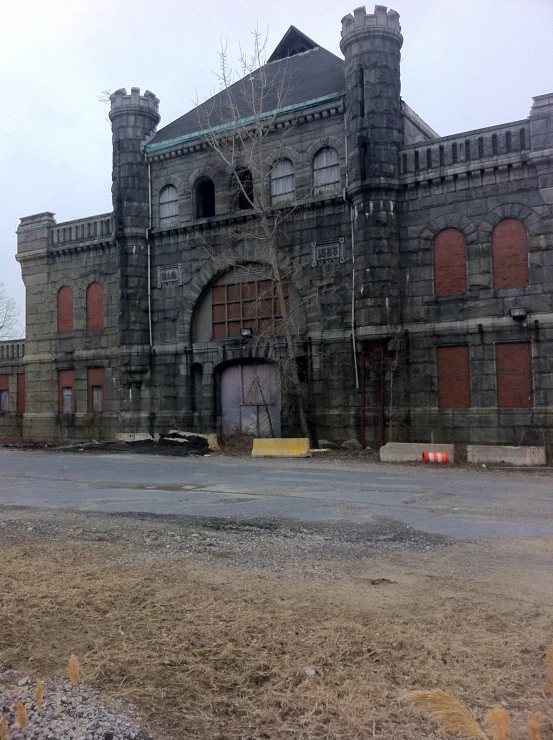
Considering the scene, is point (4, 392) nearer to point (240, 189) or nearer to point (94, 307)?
point (94, 307)

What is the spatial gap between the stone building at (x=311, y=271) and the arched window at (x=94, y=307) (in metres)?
0.12

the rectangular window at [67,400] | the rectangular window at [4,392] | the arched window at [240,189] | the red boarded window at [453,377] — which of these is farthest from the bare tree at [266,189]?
the rectangular window at [4,392]

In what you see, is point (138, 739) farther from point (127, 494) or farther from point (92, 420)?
point (92, 420)

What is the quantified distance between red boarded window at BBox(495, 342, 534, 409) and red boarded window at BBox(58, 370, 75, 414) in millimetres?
17614

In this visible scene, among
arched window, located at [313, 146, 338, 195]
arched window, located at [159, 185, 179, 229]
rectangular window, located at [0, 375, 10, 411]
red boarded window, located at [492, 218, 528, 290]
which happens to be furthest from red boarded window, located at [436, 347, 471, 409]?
rectangular window, located at [0, 375, 10, 411]

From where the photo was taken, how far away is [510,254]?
62.3 feet

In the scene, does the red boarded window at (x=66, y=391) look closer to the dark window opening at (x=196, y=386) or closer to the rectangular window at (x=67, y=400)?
the rectangular window at (x=67, y=400)

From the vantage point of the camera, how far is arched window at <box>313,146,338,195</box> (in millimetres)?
21812

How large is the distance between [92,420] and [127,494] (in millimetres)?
16244

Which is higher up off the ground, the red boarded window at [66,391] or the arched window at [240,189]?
the arched window at [240,189]

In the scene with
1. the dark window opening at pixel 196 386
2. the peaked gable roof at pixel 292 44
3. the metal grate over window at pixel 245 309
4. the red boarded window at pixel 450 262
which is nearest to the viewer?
the red boarded window at pixel 450 262

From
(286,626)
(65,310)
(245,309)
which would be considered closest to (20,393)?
(65,310)

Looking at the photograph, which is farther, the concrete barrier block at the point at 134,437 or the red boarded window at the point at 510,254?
the concrete barrier block at the point at 134,437

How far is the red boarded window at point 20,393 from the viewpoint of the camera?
1232 inches
